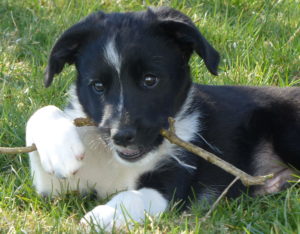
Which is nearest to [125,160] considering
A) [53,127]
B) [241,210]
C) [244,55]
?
[53,127]

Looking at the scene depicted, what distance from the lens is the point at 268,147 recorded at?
4.09m

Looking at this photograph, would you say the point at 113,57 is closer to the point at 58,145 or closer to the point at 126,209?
the point at 58,145

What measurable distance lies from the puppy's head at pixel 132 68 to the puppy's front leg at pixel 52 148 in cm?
17

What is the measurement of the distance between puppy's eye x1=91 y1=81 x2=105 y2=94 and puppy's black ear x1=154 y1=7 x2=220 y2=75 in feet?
1.52

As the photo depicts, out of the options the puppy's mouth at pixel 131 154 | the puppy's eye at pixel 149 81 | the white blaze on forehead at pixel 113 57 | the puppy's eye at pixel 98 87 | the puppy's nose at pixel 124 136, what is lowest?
the puppy's mouth at pixel 131 154

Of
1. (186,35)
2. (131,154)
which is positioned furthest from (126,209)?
(186,35)

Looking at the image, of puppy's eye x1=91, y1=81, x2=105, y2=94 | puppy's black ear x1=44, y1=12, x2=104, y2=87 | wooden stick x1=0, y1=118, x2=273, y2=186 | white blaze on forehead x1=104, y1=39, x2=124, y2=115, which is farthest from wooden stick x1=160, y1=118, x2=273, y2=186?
puppy's black ear x1=44, y1=12, x2=104, y2=87

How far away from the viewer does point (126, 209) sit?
10.5 ft

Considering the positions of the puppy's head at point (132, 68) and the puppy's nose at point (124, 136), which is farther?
the puppy's head at point (132, 68)

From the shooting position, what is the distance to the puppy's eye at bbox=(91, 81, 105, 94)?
337 cm

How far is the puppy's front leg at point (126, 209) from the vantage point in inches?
122

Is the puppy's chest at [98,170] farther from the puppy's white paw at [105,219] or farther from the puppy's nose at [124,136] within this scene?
the puppy's nose at [124,136]

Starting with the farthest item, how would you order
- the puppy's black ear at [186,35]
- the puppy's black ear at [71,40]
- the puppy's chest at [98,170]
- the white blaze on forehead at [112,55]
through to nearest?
the puppy's chest at [98,170] < the puppy's black ear at [71,40] < the puppy's black ear at [186,35] < the white blaze on forehead at [112,55]

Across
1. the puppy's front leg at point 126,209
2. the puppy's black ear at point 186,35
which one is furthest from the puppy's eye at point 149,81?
the puppy's front leg at point 126,209
